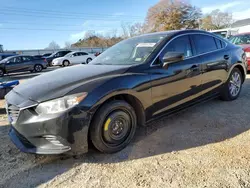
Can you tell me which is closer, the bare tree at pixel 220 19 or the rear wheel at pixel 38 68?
the rear wheel at pixel 38 68

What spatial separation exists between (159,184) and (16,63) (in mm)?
16603

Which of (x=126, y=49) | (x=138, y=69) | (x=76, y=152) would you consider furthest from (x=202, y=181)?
(x=126, y=49)

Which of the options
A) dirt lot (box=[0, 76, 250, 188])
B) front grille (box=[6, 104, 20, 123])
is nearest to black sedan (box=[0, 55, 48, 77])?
dirt lot (box=[0, 76, 250, 188])

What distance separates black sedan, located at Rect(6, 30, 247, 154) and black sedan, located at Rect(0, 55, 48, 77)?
46.9 ft

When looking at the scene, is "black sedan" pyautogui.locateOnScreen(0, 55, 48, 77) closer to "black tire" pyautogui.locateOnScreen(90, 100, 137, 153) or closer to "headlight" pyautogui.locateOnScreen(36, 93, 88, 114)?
"headlight" pyautogui.locateOnScreen(36, 93, 88, 114)

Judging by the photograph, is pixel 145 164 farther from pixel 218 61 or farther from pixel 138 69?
pixel 218 61

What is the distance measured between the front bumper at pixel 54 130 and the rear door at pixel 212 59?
241cm

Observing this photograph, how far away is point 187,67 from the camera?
340 cm

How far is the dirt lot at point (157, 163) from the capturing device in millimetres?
2195

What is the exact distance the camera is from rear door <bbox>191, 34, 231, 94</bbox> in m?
3.75

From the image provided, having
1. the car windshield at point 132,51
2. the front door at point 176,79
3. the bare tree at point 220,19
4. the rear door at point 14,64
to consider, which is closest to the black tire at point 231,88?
the front door at point 176,79

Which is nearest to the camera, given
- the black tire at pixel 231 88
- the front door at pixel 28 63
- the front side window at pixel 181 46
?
the front side window at pixel 181 46

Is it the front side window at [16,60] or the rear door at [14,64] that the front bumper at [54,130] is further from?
the front side window at [16,60]

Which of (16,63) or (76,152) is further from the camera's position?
(16,63)
